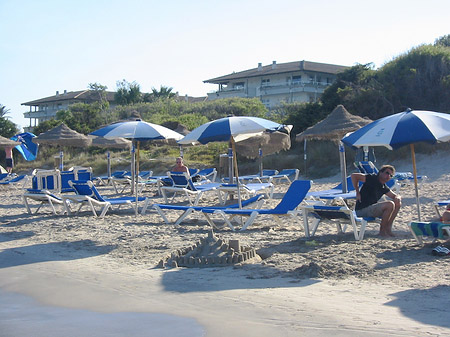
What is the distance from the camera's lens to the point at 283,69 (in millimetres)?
48062

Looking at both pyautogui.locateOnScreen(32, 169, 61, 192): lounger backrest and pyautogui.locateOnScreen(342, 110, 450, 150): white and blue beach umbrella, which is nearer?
pyautogui.locateOnScreen(342, 110, 450, 150): white and blue beach umbrella

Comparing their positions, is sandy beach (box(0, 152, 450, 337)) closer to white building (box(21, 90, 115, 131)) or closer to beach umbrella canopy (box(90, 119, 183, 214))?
beach umbrella canopy (box(90, 119, 183, 214))

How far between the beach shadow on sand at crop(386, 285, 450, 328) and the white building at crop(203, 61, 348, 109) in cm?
3949

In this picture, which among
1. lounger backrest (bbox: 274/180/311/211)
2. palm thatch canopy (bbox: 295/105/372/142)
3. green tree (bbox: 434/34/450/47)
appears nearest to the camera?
lounger backrest (bbox: 274/180/311/211)

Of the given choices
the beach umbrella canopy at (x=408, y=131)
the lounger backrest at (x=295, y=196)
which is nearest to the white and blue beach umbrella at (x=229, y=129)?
the lounger backrest at (x=295, y=196)

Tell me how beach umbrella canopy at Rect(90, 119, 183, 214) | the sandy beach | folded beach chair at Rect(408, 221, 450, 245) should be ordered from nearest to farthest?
the sandy beach < folded beach chair at Rect(408, 221, 450, 245) < beach umbrella canopy at Rect(90, 119, 183, 214)

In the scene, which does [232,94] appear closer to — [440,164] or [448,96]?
[448,96]

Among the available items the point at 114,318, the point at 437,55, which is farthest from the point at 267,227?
the point at 437,55

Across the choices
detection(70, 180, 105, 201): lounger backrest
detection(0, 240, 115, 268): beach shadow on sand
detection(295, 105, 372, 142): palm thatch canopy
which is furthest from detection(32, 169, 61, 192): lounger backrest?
detection(295, 105, 372, 142): palm thatch canopy

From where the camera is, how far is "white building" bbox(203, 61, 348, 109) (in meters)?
46.2

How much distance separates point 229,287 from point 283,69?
4367 cm

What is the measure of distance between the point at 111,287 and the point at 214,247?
4.80 ft

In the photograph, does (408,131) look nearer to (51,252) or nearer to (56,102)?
(51,252)

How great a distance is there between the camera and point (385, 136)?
24.6 feet
